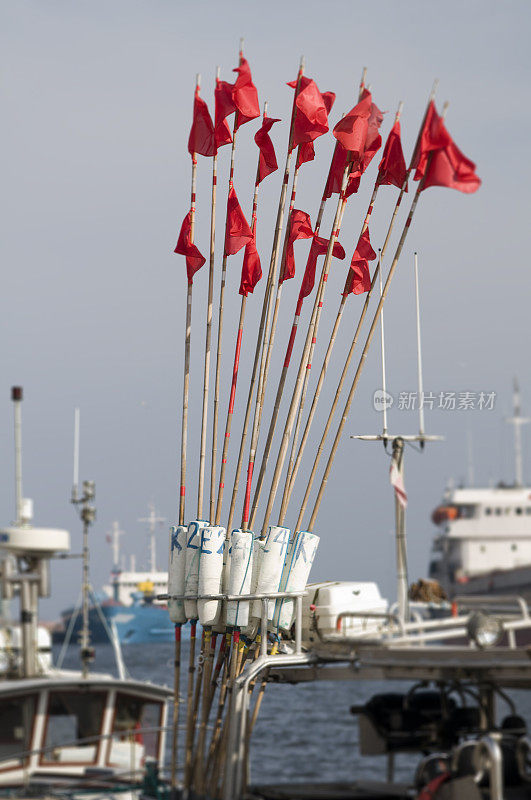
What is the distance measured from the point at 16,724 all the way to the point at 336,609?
5663mm

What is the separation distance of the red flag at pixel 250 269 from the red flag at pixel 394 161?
2604 millimetres

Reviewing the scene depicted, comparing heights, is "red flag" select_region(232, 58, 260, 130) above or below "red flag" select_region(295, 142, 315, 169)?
above

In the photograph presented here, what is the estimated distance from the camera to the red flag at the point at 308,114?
20.4 meters

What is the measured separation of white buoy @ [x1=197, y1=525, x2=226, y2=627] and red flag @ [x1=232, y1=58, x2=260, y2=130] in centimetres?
725

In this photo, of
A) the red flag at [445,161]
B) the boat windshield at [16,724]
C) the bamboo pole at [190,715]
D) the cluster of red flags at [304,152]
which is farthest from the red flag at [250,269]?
the boat windshield at [16,724]

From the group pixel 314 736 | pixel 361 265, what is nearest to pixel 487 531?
Result: pixel 314 736

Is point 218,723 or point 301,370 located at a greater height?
point 301,370

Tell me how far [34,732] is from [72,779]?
96 cm

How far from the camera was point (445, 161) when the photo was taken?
18750mm

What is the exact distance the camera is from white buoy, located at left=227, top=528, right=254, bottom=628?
60.2ft

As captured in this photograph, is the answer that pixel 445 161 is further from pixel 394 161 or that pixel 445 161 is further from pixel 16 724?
pixel 16 724

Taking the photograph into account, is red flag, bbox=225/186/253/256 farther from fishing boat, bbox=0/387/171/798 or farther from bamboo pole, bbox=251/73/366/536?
fishing boat, bbox=0/387/171/798

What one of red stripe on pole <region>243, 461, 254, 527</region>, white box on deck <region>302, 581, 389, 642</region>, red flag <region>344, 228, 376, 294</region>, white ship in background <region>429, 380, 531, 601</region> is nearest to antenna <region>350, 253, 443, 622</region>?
white box on deck <region>302, 581, 389, 642</region>

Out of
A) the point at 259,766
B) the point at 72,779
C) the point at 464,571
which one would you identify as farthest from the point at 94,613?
the point at 72,779
